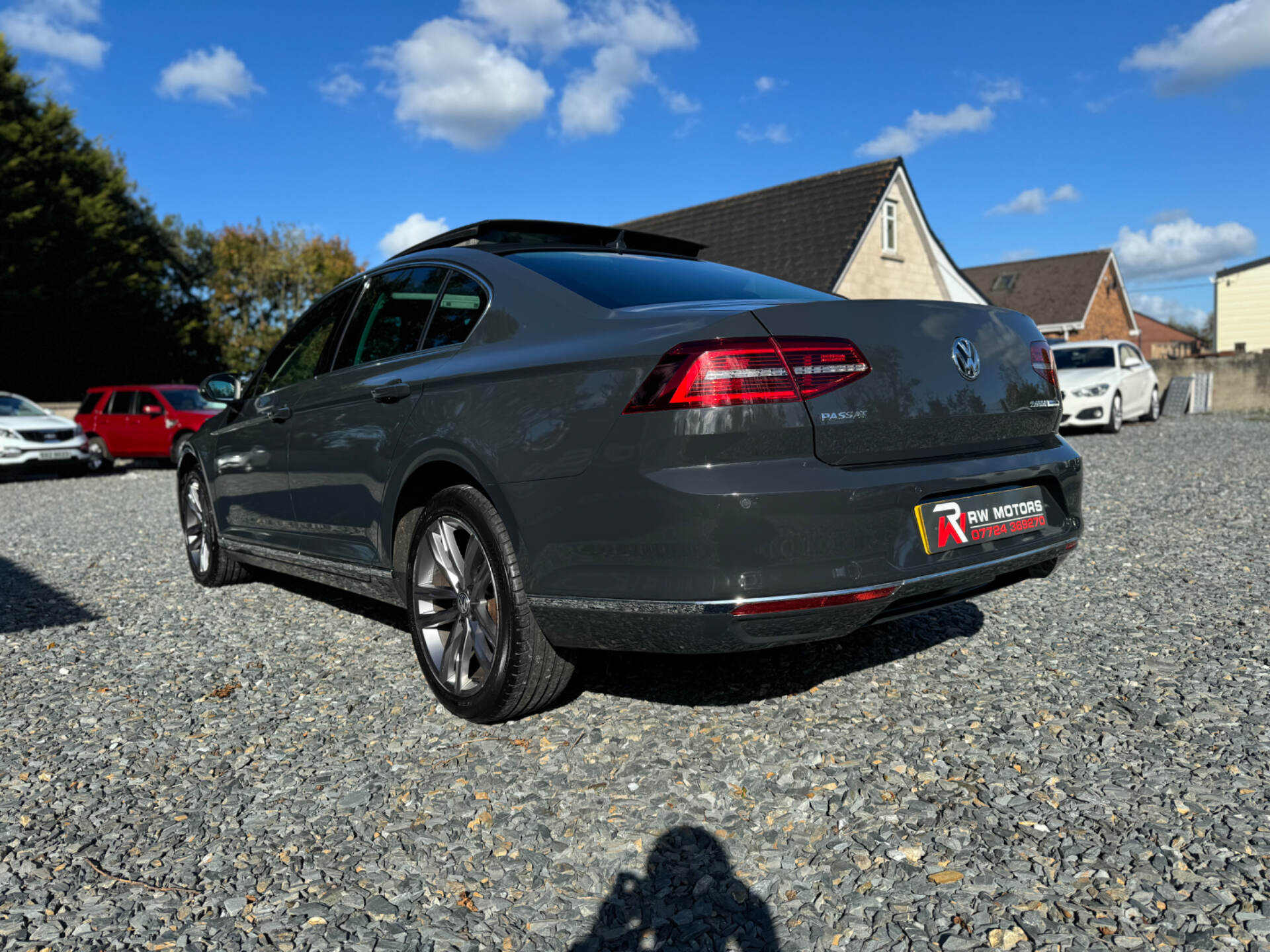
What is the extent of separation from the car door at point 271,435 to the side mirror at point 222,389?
0.48 ft

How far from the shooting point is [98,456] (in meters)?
17.5

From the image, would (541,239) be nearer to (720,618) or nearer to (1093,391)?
(720,618)

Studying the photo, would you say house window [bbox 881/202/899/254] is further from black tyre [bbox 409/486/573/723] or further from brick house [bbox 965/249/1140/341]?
black tyre [bbox 409/486/573/723]

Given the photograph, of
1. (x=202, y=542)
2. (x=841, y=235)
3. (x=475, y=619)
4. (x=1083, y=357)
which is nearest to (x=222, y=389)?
(x=202, y=542)

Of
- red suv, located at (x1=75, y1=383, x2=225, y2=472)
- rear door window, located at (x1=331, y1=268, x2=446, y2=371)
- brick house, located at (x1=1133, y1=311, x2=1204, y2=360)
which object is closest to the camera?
rear door window, located at (x1=331, y1=268, x2=446, y2=371)

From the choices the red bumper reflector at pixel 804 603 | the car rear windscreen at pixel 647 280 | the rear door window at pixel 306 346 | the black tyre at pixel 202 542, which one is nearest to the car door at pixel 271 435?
the rear door window at pixel 306 346

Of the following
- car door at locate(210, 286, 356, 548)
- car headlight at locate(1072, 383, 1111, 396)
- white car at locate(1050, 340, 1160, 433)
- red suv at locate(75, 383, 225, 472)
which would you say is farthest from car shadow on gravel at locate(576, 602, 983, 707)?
red suv at locate(75, 383, 225, 472)

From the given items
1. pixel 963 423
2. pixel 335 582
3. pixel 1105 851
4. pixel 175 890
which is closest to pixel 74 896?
pixel 175 890

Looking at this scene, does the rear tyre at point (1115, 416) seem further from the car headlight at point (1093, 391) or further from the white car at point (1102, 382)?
the car headlight at point (1093, 391)

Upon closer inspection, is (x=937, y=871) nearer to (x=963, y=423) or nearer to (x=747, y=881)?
(x=747, y=881)

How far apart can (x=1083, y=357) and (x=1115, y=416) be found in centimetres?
123

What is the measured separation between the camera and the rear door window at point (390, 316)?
3855 mm

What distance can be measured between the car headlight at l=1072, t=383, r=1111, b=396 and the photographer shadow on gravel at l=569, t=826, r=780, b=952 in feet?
51.8

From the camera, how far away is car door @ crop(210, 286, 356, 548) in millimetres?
4609
